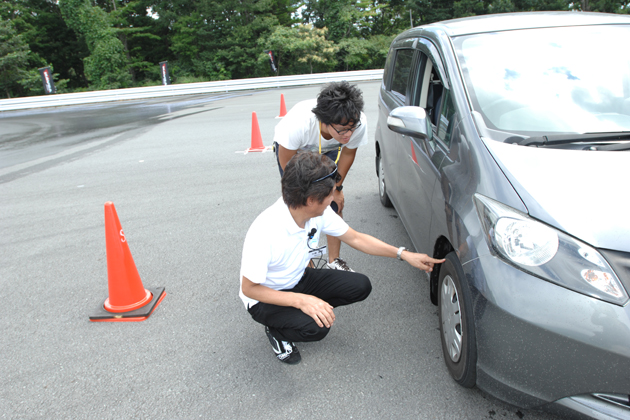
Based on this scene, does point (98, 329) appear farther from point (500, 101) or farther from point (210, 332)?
point (500, 101)

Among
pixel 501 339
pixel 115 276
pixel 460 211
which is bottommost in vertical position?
pixel 115 276

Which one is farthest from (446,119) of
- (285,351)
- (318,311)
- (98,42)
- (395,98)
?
(98,42)

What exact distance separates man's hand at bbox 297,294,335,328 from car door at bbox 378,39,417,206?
4.65ft

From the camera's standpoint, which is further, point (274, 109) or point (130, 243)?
point (274, 109)

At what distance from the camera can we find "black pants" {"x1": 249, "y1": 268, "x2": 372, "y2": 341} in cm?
234

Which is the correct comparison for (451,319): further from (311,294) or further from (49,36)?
(49,36)

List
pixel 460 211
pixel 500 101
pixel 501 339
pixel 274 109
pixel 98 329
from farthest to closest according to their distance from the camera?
pixel 274 109 → pixel 98 329 → pixel 500 101 → pixel 460 211 → pixel 501 339

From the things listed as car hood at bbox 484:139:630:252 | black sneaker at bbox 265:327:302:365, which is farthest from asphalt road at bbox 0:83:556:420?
car hood at bbox 484:139:630:252

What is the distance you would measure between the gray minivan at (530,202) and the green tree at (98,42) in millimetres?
33602

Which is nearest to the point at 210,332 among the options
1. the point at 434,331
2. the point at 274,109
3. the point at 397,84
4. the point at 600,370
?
the point at 434,331

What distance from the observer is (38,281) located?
11.9 ft

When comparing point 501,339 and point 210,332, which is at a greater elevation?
point 501,339

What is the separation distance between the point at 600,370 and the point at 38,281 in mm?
3921

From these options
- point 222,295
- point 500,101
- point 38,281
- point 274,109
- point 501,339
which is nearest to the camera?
point 501,339
